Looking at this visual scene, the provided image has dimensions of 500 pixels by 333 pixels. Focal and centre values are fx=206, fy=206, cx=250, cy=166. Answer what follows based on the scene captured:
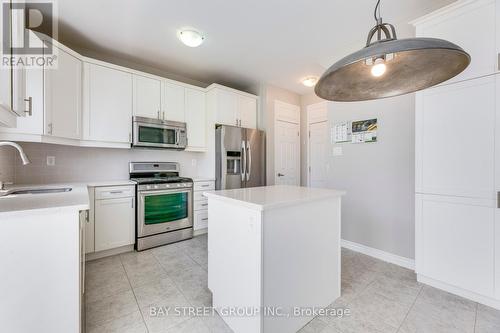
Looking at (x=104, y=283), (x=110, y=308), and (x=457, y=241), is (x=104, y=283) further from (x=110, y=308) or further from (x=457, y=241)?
(x=457, y=241)

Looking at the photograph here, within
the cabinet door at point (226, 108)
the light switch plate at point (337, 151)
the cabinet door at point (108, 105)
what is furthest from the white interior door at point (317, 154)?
the cabinet door at point (108, 105)

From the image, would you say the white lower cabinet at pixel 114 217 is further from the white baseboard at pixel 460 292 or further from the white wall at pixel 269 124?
the white baseboard at pixel 460 292

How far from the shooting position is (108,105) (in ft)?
9.17

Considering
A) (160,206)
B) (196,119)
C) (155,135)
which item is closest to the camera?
(160,206)

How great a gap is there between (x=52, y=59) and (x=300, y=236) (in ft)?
10.1

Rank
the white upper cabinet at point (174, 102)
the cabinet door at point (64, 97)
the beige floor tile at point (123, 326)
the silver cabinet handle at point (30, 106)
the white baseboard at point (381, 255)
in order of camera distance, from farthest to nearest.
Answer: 1. the white upper cabinet at point (174, 102)
2. the white baseboard at point (381, 255)
3. the cabinet door at point (64, 97)
4. the silver cabinet handle at point (30, 106)
5. the beige floor tile at point (123, 326)

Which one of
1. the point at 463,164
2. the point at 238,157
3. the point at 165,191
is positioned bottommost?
the point at 165,191

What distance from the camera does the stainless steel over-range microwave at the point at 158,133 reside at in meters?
2.96

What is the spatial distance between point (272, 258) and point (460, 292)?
1.94 metres

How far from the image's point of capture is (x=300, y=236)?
4.93ft

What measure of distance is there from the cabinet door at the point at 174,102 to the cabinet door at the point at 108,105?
518 millimetres

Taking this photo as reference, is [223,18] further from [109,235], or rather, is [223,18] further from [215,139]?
[109,235]

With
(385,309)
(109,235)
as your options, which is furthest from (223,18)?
(385,309)

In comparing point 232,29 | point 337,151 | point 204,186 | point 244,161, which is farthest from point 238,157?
point 232,29
